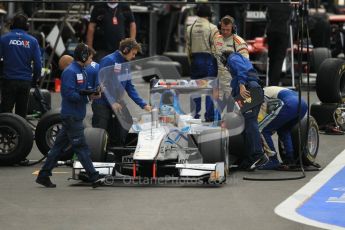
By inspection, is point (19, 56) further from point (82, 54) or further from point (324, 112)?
point (324, 112)

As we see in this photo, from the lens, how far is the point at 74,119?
12305 mm

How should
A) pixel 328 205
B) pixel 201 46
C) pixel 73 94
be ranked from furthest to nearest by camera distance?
pixel 201 46 → pixel 73 94 → pixel 328 205

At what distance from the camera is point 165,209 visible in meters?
11.0

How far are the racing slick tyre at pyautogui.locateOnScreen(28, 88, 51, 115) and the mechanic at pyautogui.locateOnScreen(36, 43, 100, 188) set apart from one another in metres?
3.82

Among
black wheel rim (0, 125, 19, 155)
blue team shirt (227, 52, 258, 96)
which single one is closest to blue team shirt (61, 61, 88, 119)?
black wheel rim (0, 125, 19, 155)

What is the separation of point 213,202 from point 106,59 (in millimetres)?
3205

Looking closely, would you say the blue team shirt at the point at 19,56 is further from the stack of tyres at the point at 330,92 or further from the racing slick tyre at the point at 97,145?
the stack of tyres at the point at 330,92

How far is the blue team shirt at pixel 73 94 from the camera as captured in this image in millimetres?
12273

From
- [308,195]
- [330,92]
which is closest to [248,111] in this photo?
[308,195]

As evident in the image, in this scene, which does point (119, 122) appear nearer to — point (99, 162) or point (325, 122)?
point (99, 162)

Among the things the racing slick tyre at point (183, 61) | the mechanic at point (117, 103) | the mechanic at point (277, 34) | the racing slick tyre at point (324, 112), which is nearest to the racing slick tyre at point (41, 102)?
the mechanic at point (117, 103)

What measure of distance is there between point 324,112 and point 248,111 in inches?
164

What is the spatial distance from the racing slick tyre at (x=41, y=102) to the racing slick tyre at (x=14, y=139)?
1.92 metres

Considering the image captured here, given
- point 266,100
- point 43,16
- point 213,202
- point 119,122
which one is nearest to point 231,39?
point 266,100
